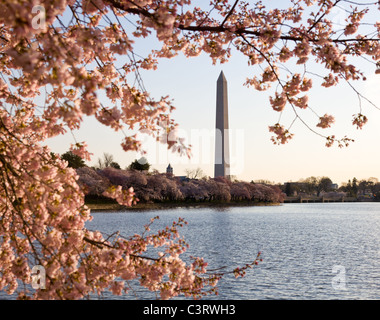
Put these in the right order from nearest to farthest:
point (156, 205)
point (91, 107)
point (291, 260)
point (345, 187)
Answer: point (91, 107), point (291, 260), point (156, 205), point (345, 187)

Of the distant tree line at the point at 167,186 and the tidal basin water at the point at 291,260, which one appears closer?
the tidal basin water at the point at 291,260

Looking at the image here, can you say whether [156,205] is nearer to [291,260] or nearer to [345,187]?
[291,260]

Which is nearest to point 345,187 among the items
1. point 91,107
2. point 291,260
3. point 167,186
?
point 167,186

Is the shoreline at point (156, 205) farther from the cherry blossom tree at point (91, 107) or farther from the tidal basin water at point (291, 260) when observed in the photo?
the cherry blossom tree at point (91, 107)

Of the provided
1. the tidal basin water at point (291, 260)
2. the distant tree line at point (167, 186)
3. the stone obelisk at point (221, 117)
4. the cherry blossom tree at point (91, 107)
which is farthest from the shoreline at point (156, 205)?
the cherry blossom tree at point (91, 107)

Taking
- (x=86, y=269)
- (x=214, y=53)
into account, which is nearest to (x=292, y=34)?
(x=214, y=53)

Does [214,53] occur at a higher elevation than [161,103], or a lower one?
higher

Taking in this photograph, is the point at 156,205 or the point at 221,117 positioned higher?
the point at 221,117

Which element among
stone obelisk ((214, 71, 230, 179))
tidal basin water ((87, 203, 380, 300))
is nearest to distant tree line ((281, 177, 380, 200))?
stone obelisk ((214, 71, 230, 179))

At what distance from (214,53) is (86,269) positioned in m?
3.24

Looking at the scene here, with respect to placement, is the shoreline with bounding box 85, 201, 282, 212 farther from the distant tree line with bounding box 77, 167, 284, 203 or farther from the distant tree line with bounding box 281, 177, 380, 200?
the distant tree line with bounding box 281, 177, 380, 200

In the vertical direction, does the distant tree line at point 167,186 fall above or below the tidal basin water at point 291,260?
above
